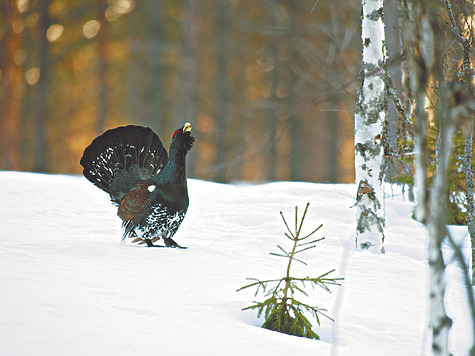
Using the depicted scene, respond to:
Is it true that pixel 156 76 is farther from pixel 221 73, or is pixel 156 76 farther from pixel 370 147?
pixel 370 147

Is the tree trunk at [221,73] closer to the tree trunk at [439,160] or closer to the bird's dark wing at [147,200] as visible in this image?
the bird's dark wing at [147,200]

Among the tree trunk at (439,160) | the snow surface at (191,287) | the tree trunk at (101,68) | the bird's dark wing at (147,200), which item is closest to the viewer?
the tree trunk at (439,160)

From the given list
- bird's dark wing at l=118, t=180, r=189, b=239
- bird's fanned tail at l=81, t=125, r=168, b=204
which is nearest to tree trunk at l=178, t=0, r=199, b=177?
bird's fanned tail at l=81, t=125, r=168, b=204

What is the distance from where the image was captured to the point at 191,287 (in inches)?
122

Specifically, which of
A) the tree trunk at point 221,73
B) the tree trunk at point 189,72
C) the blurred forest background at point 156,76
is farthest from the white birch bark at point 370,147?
the tree trunk at point 221,73

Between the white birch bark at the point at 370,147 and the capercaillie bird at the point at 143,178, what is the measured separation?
186 cm

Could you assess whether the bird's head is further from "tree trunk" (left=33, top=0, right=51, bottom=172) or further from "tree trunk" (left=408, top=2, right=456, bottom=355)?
"tree trunk" (left=33, top=0, right=51, bottom=172)

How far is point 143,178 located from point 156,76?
1792 cm

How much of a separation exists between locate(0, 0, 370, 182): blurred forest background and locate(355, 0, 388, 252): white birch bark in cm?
1066

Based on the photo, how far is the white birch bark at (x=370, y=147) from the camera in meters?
5.33

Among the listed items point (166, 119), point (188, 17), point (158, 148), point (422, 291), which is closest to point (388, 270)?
point (422, 291)

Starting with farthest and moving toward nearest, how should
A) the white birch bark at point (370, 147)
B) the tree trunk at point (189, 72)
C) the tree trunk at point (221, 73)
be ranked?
the tree trunk at point (221, 73) < the tree trunk at point (189, 72) < the white birch bark at point (370, 147)

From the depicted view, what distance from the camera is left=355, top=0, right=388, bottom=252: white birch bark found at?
5332 millimetres

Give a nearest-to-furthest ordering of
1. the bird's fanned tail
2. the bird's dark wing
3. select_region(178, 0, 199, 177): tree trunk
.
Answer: the bird's dark wing
the bird's fanned tail
select_region(178, 0, 199, 177): tree trunk
